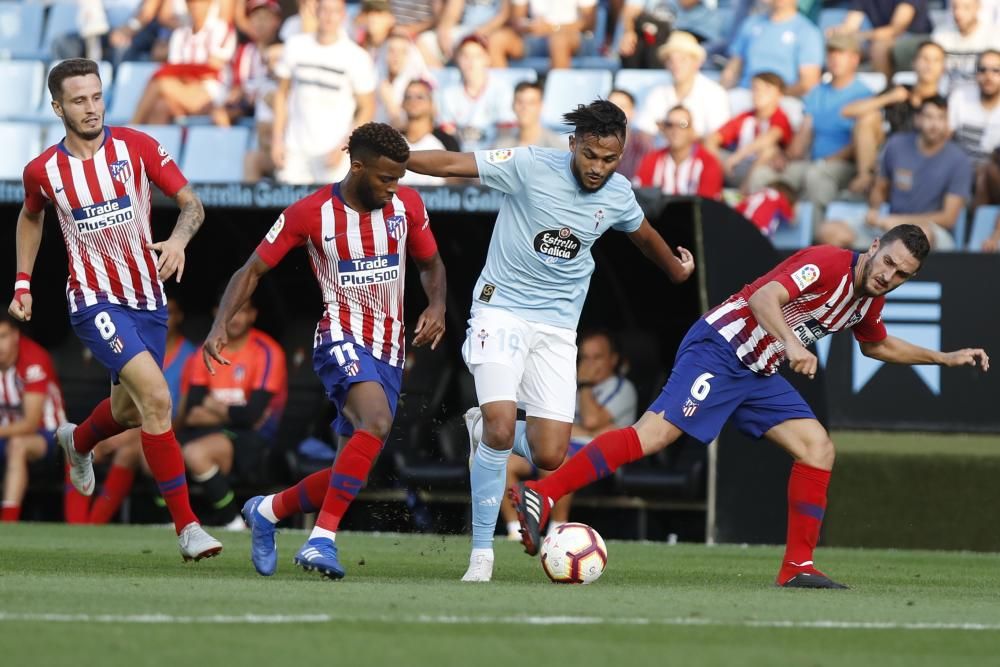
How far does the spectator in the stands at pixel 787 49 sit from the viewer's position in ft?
45.8

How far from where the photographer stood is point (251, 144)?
14531mm

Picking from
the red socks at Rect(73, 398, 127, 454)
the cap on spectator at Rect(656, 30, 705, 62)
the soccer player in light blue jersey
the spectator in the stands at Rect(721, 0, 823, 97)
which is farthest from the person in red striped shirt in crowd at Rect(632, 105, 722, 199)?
the red socks at Rect(73, 398, 127, 454)

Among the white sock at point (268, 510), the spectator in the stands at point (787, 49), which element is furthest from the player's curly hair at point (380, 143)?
the spectator in the stands at point (787, 49)

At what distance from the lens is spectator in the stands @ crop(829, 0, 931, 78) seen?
13977 mm

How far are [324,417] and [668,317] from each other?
8.45ft

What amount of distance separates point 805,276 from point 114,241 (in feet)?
Result: 10.6

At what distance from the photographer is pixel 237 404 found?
1216cm

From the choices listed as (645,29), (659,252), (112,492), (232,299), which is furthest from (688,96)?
(232,299)

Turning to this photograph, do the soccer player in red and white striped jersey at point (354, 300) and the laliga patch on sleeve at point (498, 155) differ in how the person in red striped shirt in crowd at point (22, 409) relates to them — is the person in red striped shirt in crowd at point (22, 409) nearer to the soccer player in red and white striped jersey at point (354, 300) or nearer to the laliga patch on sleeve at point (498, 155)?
the soccer player in red and white striped jersey at point (354, 300)

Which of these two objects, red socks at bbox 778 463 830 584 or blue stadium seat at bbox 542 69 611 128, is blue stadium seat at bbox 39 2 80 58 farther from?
red socks at bbox 778 463 830 584

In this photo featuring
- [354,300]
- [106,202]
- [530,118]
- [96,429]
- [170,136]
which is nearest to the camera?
[354,300]

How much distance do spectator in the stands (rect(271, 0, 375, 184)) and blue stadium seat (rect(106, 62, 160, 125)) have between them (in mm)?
2762

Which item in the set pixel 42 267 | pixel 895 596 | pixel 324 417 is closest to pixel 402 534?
pixel 324 417

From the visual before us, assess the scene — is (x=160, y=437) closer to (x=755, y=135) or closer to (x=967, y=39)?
(x=755, y=135)
